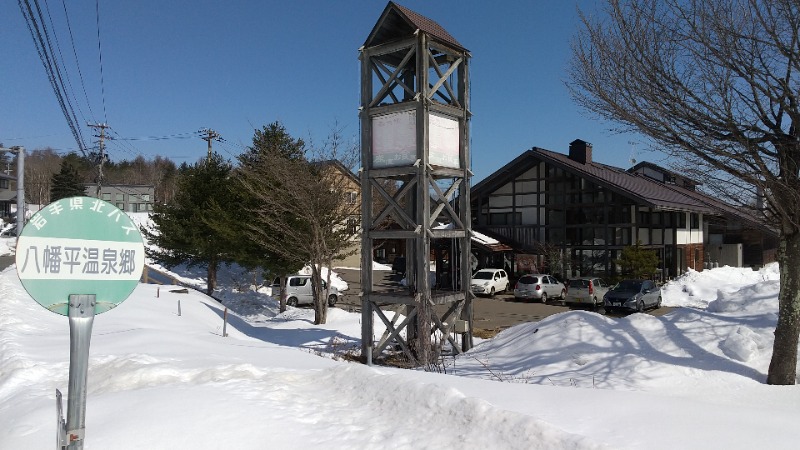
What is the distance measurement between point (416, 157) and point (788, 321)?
7461mm

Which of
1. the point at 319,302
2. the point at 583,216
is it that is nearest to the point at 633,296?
the point at 583,216

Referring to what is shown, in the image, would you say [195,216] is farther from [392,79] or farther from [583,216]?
[583,216]

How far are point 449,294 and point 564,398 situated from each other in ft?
26.5

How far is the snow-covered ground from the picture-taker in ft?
13.2

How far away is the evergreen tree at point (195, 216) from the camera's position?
2583 cm

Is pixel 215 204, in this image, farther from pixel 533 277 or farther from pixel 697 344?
pixel 697 344

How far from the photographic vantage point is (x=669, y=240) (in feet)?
99.7

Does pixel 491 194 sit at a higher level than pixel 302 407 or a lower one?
higher

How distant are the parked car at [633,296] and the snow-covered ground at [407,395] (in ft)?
37.9

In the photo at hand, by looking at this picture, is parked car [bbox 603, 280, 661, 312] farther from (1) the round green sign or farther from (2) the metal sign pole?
(2) the metal sign pole

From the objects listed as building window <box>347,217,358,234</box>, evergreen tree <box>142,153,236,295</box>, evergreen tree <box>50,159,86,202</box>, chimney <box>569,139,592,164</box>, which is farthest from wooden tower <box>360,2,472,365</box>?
evergreen tree <box>50,159,86,202</box>

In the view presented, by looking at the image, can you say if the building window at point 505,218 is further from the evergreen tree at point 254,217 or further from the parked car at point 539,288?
the evergreen tree at point 254,217

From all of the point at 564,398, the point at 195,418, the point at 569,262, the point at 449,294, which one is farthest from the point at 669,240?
the point at 195,418

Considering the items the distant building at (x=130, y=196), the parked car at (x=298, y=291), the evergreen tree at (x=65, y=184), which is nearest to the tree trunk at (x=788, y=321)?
the parked car at (x=298, y=291)
